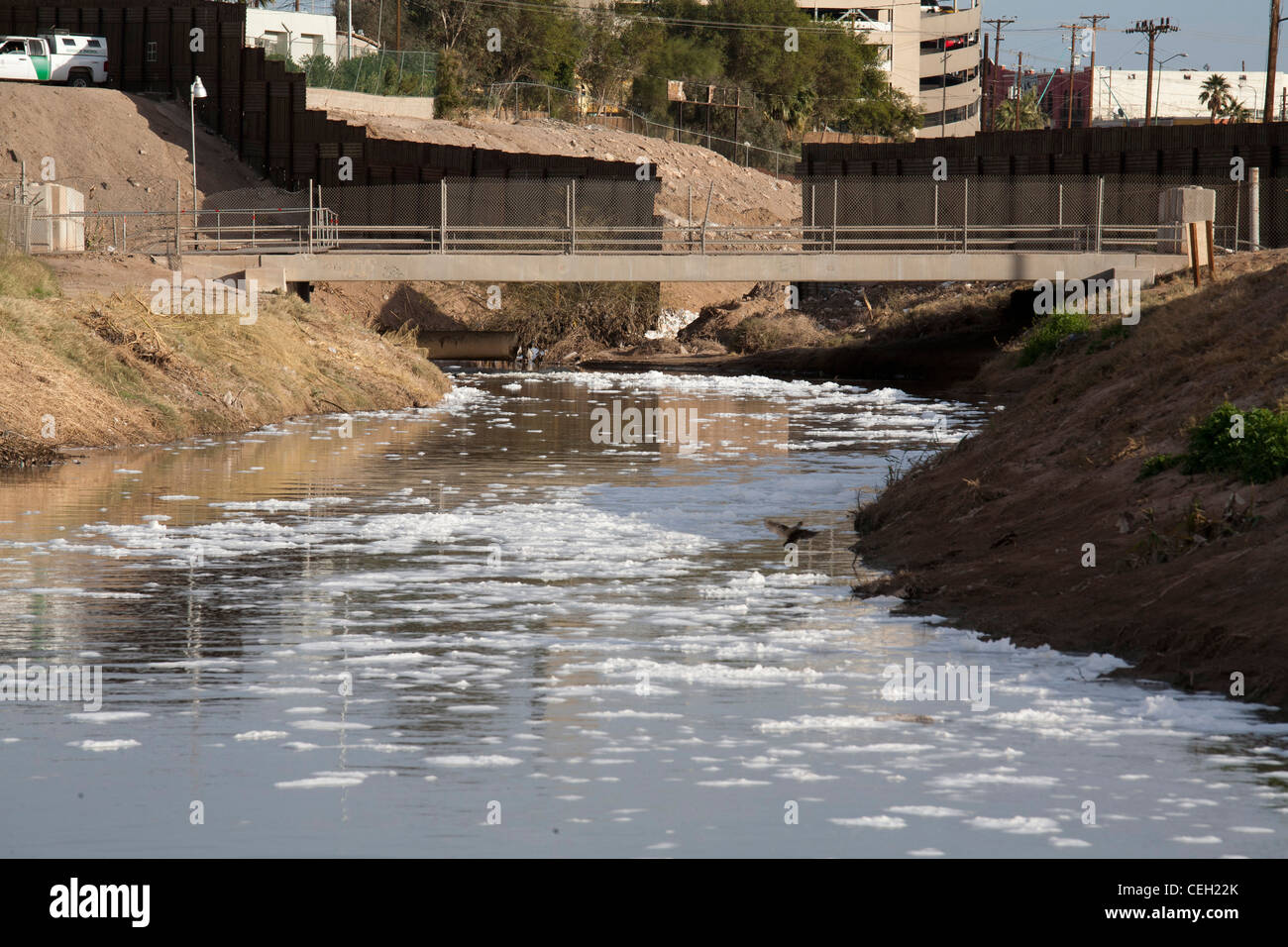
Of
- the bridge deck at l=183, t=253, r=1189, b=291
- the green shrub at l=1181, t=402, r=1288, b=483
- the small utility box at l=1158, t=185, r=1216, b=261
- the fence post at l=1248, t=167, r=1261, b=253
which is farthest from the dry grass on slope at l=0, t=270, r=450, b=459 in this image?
the fence post at l=1248, t=167, r=1261, b=253

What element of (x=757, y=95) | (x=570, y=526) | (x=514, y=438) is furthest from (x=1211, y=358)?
(x=757, y=95)

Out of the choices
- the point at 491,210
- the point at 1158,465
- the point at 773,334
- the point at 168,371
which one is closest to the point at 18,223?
the point at 168,371

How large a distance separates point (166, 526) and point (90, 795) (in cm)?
1002

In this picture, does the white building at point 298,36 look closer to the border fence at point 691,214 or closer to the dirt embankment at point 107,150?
the dirt embankment at point 107,150

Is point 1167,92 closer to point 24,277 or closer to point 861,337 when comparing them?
point 861,337

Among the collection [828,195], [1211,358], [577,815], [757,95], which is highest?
[757,95]

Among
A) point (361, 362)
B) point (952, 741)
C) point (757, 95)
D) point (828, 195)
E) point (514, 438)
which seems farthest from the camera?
point (757, 95)

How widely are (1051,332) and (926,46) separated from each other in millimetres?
122227

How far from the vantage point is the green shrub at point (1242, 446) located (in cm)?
1332

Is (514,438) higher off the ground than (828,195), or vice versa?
(828,195)

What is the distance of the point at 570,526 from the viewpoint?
61.2 ft

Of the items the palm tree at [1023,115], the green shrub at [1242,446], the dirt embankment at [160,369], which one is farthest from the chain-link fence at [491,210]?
the palm tree at [1023,115]
